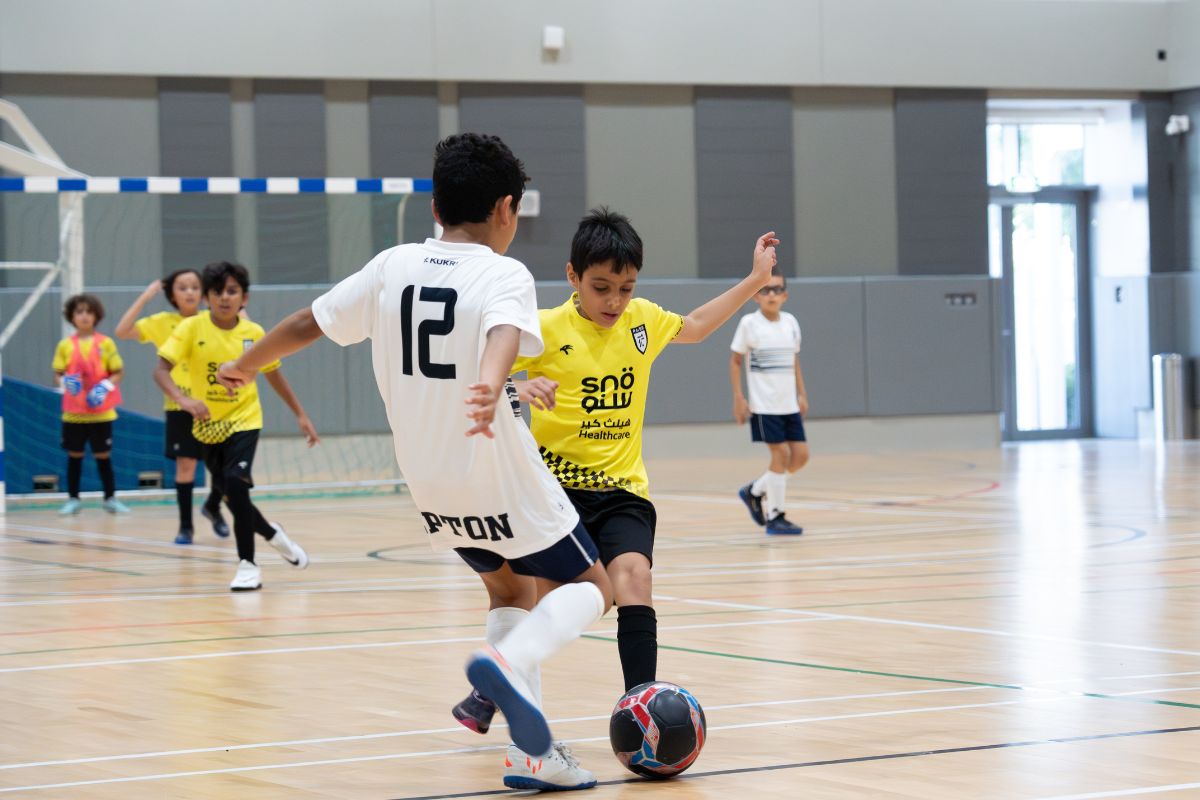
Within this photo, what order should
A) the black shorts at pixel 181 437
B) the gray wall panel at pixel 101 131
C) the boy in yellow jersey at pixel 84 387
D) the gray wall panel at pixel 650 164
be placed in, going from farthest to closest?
1. the gray wall panel at pixel 650 164
2. the gray wall panel at pixel 101 131
3. the boy in yellow jersey at pixel 84 387
4. the black shorts at pixel 181 437

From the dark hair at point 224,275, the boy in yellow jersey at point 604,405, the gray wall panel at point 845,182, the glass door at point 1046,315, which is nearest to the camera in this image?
the boy in yellow jersey at point 604,405

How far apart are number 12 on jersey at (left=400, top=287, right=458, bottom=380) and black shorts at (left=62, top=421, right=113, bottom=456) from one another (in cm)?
1014

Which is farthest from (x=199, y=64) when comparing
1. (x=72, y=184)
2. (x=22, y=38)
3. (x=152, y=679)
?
(x=152, y=679)

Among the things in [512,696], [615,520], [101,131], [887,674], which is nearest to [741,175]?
[101,131]

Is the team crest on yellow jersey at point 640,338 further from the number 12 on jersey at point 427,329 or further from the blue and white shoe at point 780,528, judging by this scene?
the blue and white shoe at point 780,528

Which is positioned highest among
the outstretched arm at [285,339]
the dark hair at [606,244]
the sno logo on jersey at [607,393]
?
the dark hair at [606,244]

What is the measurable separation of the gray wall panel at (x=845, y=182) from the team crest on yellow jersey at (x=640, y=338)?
53.1 feet

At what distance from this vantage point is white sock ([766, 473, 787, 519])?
1066 cm

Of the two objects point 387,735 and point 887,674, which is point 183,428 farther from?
point 387,735

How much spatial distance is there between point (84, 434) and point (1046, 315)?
14.4m

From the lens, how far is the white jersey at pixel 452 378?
12.0 feet

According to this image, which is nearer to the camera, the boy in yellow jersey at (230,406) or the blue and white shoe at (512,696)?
the blue and white shoe at (512,696)

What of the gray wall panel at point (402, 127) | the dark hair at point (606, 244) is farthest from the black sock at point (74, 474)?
the dark hair at point (606, 244)

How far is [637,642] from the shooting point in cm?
418
